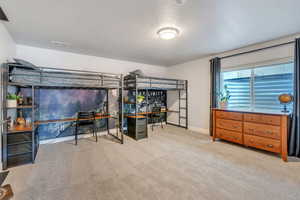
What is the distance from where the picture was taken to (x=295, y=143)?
106 inches

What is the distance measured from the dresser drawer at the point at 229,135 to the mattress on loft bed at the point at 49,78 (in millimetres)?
3470

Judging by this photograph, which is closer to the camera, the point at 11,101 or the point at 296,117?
the point at 11,101

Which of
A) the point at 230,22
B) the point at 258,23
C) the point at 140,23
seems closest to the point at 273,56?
the point at 258,23

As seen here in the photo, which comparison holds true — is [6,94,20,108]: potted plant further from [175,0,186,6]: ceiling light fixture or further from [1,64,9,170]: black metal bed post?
[175,0,186,6]: ceiling light fixture

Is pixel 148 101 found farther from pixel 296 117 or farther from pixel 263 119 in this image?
pixel 296 117

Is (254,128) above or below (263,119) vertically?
below

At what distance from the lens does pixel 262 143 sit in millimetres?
2811

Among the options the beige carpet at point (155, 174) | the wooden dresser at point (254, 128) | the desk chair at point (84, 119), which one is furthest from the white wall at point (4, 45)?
the wooden dresser at point (254, 128)

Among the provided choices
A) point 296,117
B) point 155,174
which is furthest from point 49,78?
point 296,117

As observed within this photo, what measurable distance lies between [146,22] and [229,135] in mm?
3272

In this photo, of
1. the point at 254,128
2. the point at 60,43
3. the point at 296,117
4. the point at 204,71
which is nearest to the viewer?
the point at 296,117

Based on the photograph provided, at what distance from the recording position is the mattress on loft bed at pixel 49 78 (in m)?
2.49

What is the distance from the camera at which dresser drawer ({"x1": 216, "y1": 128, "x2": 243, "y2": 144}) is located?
318 centimetres

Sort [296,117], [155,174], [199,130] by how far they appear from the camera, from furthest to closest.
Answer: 1. [199,130]
2. [296,117]
3. [155,174]
